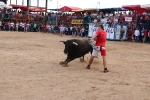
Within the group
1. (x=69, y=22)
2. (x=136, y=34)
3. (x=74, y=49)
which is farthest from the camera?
(x=69, y=22)

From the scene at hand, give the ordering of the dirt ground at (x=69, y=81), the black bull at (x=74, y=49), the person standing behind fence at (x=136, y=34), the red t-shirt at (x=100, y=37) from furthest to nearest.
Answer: the person standing behind fence at (x=136, y=34), the black bull at (x=74, y=49), the red t-shirt at (x=100, y=37), the dirt ground at (x=69, y=81)

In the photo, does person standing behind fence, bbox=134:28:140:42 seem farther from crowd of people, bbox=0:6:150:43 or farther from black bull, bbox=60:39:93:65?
black bull, bbox=60:39:93:65

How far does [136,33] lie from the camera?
26953 millimetres

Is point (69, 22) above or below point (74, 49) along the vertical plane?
above

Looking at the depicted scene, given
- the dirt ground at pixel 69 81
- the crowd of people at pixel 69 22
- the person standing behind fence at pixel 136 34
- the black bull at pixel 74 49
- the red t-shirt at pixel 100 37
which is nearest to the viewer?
the dirt ground at pixel 69 81

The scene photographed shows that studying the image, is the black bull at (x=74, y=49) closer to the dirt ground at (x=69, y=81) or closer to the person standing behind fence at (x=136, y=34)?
the dirt ground at (x=69, y=81)

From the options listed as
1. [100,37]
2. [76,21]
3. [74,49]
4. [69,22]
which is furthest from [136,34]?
[100,37]

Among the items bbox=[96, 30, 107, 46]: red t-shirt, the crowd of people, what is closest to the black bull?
bbox=[96, 30, 107, 46]: red t-shirt

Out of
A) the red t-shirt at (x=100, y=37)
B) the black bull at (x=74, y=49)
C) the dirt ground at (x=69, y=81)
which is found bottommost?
the dirt ground at (x=69, y=81)

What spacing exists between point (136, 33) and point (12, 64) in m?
19.0

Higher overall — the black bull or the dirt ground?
the black bull

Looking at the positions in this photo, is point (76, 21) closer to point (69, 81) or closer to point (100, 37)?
point (100, 37)

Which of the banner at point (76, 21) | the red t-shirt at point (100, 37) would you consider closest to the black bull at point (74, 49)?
the red t-shirt at point (100, 37)

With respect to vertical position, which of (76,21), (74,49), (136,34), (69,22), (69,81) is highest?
(76,21)
